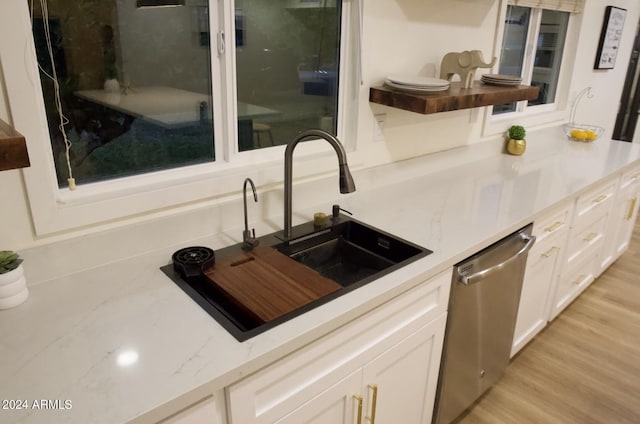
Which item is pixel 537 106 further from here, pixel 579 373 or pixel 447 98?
pixel 579 373

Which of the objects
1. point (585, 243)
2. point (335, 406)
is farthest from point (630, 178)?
point (335, 406)

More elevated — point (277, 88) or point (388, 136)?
point (277, 88)

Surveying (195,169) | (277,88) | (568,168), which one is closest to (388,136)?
(277,88)

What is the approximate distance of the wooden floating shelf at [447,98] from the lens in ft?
6.07

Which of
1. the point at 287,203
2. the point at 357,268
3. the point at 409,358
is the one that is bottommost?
the point at 409,358

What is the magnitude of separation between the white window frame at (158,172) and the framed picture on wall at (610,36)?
101 inches

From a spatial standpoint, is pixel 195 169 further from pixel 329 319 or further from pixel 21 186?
pixel 329 319

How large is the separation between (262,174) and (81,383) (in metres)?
0.93

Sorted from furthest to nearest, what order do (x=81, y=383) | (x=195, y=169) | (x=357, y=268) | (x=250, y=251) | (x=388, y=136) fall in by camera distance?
(x=388, y=136) → (x=357, y=268) → (x=195, y=169) → (x=250, y=251) → (x=81, y=383)

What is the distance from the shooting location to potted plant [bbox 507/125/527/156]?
277cm

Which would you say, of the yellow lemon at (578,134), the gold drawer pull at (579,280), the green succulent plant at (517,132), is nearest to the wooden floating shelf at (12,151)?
the green succulent plant at (517,132)

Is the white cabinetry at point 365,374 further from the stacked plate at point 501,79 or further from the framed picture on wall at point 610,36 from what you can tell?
the framed picture on wall at point 610,36

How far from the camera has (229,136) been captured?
1611 millimetres

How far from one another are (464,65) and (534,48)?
1.28m
